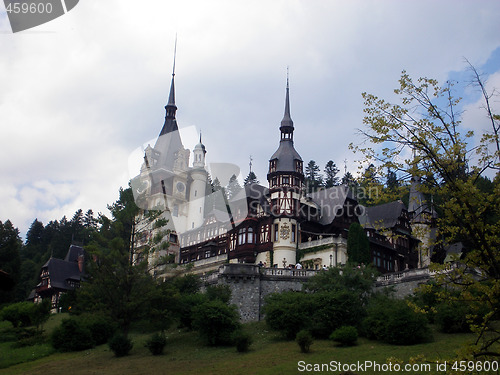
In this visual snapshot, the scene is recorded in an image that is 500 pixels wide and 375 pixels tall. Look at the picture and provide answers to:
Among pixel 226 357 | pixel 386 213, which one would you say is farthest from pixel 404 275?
pixel 386 213

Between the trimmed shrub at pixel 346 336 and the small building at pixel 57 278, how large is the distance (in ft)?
129

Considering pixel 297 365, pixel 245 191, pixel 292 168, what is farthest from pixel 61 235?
pixel 297 365

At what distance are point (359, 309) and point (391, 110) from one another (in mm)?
22732

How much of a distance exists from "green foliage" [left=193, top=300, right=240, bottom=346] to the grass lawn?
91cm

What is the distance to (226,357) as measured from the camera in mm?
30234

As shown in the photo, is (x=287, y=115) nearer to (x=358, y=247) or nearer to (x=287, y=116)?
(x=287, y=116)

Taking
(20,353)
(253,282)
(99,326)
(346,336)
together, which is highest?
(253,282)

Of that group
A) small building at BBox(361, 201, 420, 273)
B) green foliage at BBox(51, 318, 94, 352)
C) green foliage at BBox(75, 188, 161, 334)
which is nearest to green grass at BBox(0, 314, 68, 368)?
green foliage at BBox(51, 318, 94, 352)

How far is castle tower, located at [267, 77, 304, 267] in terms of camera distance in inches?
2138

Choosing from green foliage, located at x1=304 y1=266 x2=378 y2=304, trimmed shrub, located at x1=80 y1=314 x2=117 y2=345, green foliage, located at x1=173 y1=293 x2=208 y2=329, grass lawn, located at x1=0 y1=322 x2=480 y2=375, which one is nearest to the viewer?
grass lawn, located at x1=0 y1=322 x2=480 y2=375

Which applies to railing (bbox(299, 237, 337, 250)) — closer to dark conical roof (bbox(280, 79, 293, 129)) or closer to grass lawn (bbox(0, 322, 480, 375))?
dark conical roof (bbox(280, 79, 293, 129))

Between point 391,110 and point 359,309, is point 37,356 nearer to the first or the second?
point 359,309

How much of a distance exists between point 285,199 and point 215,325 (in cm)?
2297

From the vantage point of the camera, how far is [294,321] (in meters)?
33.7
